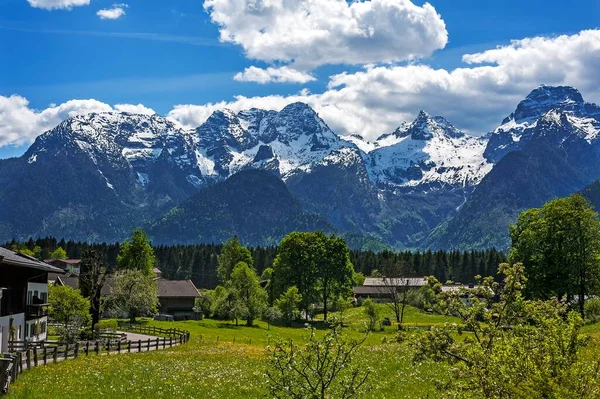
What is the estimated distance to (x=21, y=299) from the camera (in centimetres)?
5191

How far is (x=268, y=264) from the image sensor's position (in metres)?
197

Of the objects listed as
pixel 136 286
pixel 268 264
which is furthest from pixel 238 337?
pixel 268 264

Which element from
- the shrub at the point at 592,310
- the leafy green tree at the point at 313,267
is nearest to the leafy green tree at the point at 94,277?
the leafy green tree at the point at 313,267

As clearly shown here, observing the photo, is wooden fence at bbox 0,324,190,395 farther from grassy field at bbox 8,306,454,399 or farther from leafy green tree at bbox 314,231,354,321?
leafy green tree at bbox 314,231,354,321

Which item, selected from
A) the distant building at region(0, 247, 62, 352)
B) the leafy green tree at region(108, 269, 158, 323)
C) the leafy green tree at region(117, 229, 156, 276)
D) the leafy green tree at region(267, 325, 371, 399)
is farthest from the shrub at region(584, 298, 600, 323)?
the leafy green tree at region(117, 229, 156, 276)

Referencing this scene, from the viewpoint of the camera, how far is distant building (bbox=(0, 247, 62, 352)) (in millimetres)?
45812

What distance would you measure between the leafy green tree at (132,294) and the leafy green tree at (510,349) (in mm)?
72225

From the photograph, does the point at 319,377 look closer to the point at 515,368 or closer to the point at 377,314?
the point at 515,368

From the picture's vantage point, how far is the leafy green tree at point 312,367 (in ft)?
41.2

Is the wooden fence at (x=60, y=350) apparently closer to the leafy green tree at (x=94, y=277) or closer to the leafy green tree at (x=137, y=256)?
the leafy green tree at (x=94, y=277)

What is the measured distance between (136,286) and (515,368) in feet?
255

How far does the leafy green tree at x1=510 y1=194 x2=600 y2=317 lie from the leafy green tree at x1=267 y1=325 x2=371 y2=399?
45764mm

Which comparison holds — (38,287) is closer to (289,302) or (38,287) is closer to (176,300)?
(289,302)

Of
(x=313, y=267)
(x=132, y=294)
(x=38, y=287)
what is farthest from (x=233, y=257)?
(x=38, y=287)
